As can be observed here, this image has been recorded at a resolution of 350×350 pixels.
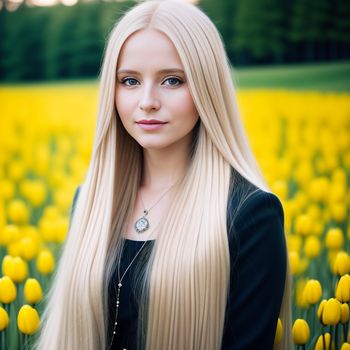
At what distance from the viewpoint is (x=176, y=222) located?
2000 millimetres

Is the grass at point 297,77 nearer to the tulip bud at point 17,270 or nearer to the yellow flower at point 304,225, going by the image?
the yellow flower at point 304,225

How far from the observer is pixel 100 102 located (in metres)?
2.09

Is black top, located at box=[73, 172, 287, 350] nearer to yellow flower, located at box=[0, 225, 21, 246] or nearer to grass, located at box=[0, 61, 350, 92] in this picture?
yellow flower, located at box=[0, 225, 21, 246]

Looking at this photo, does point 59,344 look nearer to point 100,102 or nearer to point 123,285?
point 123,285

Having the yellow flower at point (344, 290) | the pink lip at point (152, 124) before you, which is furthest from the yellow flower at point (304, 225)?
the pink lip at point (152, 124)

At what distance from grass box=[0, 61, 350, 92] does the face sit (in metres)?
2.99

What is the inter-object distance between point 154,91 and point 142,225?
50 cm

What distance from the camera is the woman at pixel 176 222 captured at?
1871 mm

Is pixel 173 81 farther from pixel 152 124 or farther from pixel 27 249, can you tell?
pixel 27 249

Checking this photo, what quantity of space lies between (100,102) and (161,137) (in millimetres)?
274

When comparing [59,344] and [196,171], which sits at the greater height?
[196,171]

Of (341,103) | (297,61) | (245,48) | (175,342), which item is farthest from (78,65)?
(175,342)

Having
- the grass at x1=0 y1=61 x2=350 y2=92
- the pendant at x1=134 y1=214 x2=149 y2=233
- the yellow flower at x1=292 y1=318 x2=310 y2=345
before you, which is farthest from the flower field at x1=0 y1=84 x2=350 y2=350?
the pendant at x1=134 y1=214 x2=149 y2=233

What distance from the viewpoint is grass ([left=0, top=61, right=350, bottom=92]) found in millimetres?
4758
